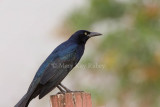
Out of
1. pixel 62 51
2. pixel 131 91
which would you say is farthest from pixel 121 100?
pixel 62 51

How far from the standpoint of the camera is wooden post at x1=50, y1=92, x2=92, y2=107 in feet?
22.3

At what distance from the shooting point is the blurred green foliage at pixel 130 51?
18.2 metres

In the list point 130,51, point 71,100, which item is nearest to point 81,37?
point 71,100

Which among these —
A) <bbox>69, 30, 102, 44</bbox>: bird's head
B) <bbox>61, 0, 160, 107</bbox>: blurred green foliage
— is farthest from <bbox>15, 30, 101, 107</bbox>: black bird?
<bbox>61, 0, 160, 107</bbox>: blurred green foliage

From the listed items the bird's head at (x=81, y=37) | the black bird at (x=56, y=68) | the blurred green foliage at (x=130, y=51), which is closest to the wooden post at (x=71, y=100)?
the black bird at (x=56, y=68)

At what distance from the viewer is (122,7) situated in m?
19.5

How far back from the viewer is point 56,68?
27.4 feet

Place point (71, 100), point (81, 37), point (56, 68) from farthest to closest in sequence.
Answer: point (81, 37)
point (56, 68)
point (71, 100)

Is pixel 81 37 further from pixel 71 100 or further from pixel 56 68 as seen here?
pixel 71 100

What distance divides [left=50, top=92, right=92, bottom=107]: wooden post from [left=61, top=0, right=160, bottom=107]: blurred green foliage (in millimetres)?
10841

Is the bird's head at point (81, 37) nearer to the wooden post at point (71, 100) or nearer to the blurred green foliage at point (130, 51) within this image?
the wooden post at point (71, 100)

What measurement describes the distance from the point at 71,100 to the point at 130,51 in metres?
11.6

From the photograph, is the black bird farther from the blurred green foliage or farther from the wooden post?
the blurred green foliage

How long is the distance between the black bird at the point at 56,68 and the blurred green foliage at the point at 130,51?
28.1ft
